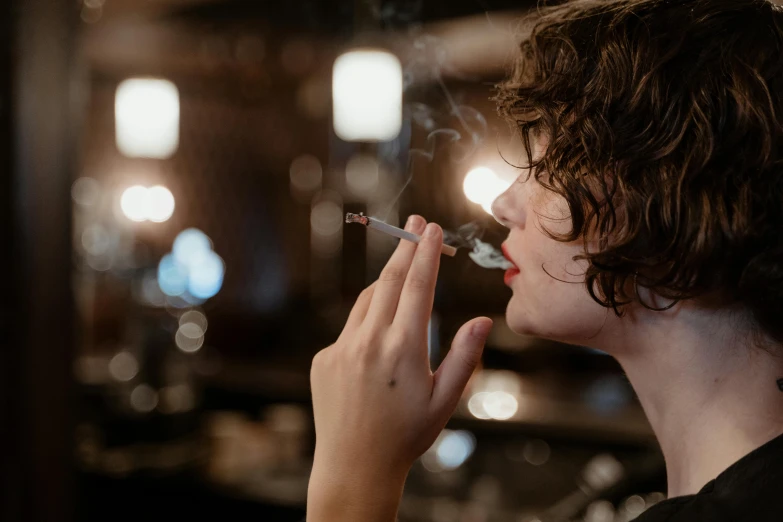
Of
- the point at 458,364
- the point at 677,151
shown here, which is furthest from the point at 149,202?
the point at 677,151

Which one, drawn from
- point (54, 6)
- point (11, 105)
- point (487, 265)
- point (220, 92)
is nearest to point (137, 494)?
point (11, 105)

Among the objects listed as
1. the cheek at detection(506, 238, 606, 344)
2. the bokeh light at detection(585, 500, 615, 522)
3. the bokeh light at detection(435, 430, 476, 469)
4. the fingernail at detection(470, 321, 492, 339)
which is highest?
the cheek at detection(506, 238, 606, 344)

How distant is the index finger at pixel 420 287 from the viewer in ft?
3.21

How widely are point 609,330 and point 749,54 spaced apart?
0.39m

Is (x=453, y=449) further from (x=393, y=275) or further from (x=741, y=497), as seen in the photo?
(x=741, y=497)

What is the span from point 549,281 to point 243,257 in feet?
12.0

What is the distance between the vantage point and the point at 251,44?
4.16m

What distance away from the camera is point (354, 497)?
93 cm

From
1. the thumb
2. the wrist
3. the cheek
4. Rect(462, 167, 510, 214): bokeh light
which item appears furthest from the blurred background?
the wrist

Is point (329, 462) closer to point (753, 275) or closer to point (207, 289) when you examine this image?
point (753, 275)

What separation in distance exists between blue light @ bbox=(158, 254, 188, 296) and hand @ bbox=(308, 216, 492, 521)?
328cm

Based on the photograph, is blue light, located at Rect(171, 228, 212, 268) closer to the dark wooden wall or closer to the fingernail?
the dark wooden wall

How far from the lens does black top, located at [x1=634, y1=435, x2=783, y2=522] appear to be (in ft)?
2.60

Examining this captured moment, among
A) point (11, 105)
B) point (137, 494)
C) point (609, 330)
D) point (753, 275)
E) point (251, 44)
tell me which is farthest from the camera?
point (251, 44)
